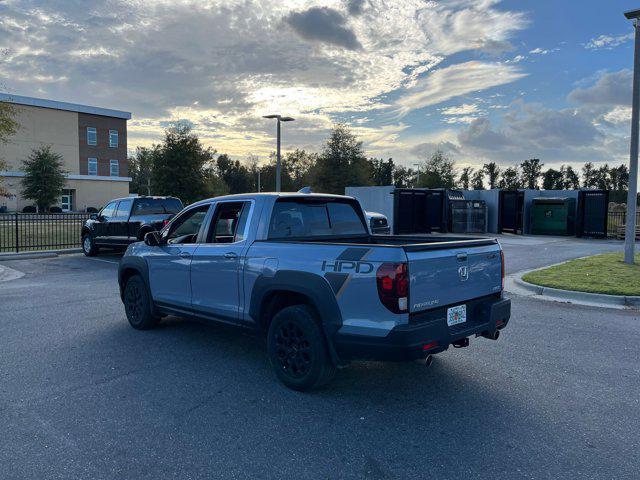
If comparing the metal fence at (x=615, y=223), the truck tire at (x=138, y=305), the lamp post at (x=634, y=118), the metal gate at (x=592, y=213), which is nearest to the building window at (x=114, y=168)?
the metal gate at (x=592, y=213)

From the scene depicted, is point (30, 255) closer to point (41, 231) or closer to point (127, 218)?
point (41, 231)

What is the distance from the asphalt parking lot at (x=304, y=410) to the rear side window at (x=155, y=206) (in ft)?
27.0

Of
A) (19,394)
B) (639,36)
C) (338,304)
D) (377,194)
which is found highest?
(639,36)

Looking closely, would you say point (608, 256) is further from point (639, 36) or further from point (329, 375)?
point (329, 375)

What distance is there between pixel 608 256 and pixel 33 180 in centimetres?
4936

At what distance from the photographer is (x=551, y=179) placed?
101m

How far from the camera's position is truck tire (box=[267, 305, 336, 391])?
13.8 feet

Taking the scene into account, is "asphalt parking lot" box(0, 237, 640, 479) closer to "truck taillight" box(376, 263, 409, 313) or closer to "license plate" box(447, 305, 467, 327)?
"license plate" box(447, 305, 467, 327)

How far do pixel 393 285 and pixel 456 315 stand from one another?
88 centimetres

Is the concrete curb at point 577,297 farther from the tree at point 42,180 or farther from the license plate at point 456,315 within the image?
the tree at point 42,180

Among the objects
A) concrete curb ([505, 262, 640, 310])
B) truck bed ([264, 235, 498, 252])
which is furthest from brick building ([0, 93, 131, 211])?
truck bed ([264, 235, 498, 252])

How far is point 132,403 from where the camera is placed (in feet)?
13.7

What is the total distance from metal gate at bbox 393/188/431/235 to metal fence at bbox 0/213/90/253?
51.0ft

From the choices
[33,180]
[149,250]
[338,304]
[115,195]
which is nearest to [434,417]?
[338,304]
